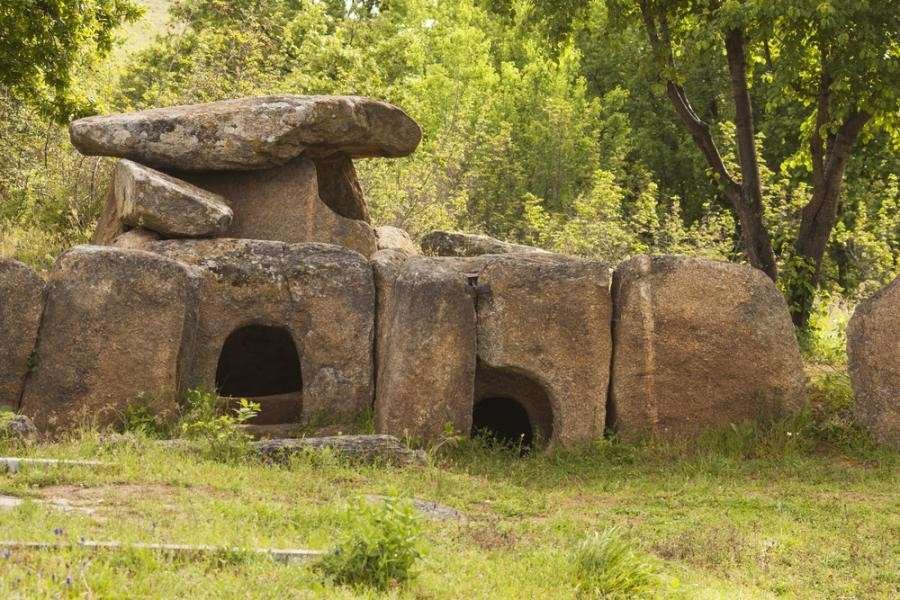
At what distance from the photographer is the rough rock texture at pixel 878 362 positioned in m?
11.5

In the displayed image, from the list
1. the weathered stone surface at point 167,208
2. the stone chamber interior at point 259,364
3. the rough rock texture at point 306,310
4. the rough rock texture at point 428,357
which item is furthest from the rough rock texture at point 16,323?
the stone chamber interior at point 259,364

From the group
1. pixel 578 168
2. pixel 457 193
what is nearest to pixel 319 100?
pixel 457 193

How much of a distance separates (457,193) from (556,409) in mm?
15639

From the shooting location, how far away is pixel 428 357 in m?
11.3

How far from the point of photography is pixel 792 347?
12023 mm

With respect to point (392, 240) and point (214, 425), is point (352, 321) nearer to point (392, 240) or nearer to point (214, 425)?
point (214, 425)

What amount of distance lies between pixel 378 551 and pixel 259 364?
9124mm

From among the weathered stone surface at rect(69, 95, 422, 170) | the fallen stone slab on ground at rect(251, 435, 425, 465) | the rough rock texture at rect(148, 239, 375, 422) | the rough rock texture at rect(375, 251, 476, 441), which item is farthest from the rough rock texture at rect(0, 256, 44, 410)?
the rough rock texture at rect(375, 251, 476, 441)

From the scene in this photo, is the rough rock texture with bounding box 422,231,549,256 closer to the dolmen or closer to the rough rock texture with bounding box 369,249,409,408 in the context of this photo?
the dolmen

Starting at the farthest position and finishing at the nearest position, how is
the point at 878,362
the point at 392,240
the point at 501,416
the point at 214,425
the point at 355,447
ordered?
1. the point at 392,240
2. the point at 501,416
3. the point at 878,362
4. the point at 214,425
5. the point at 355,447

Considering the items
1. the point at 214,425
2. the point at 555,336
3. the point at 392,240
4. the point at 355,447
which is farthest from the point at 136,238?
the point at 555,336

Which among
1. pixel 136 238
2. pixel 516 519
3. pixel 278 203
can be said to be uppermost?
pixel 278 203

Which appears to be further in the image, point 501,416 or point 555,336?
point 501,416

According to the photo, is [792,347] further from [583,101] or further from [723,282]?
[583,101]
